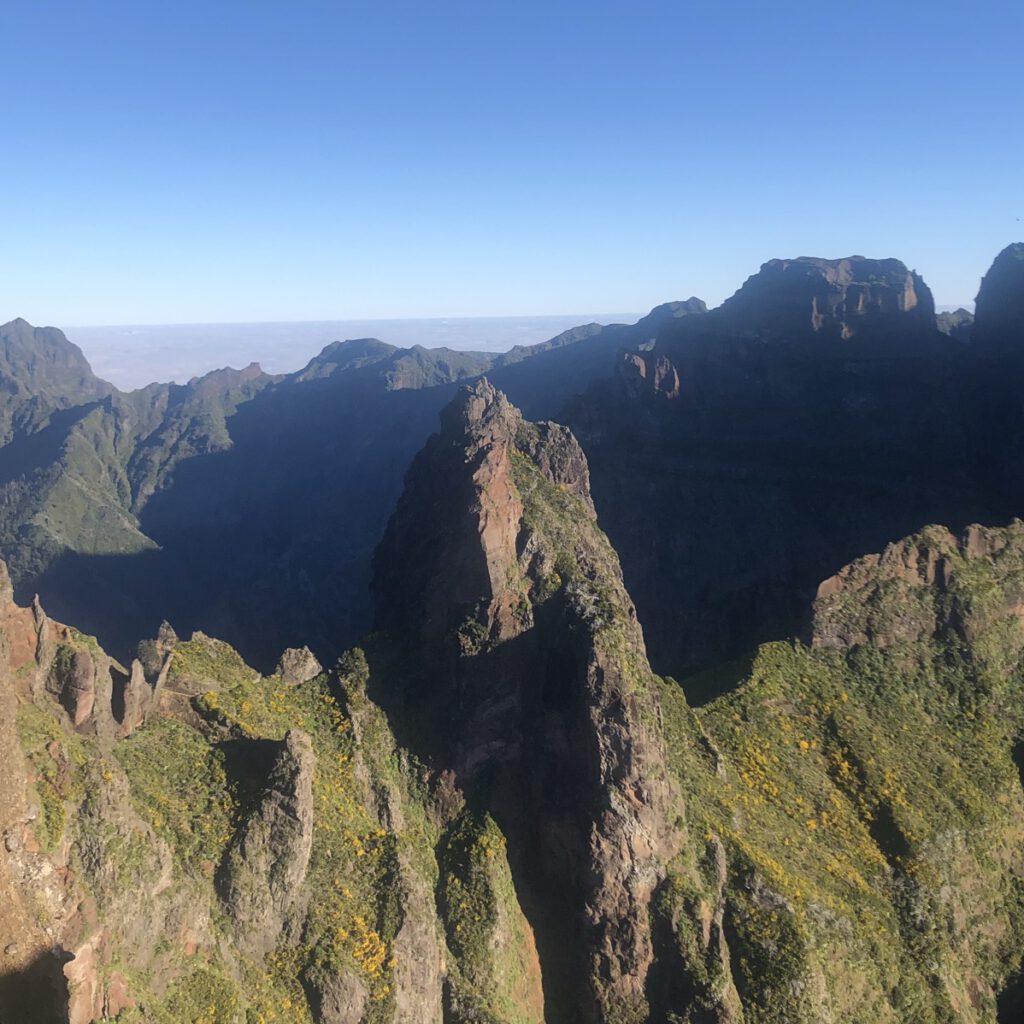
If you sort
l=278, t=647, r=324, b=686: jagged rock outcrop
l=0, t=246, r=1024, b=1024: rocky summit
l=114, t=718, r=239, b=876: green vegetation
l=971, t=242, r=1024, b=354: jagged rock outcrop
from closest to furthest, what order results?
1. l=0, t=246, r=1024, b=1024: rocky summit
2. l=114, t=718, r=239, b=876: green vegetation
3. l=278, t=647, r=324, b=686: jagged rock outcrop
4. l=971, t=242, r=1024, b=354: jagged rock outcrop

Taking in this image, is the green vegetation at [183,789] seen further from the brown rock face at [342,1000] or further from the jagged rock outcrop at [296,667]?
the jagged rock outcrop at [296,667]

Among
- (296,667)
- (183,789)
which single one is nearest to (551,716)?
(296,667)

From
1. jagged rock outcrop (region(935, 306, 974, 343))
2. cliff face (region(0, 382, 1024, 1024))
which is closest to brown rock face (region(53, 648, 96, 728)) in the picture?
cliff face (region(0, 382, 1024, 1024))

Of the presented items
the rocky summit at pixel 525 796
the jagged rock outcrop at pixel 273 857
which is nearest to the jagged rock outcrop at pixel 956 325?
the rocky summit at pixel 525 796

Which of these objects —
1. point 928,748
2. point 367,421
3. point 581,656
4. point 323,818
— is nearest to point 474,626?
point 581,656

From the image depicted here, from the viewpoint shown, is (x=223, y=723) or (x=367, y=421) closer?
(x=223, y=723)

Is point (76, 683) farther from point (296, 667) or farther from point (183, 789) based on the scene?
point (296, 667)

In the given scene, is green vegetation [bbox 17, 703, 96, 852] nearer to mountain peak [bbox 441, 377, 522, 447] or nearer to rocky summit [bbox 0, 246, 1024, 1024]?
rocky summit [bbox 0, 246, 1024, 1024]

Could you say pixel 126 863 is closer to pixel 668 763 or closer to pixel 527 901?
pixel 527 901
